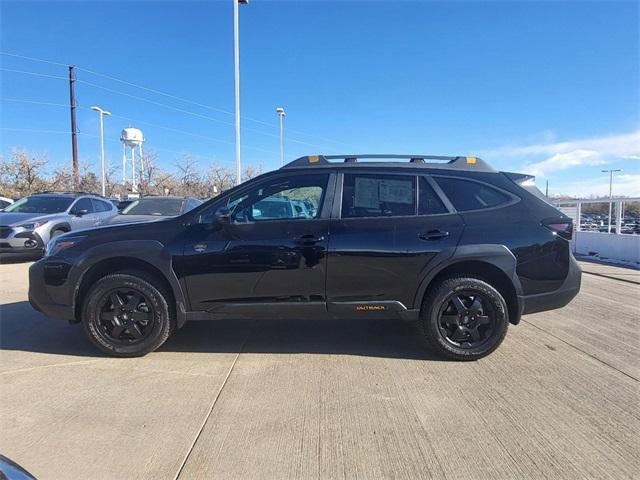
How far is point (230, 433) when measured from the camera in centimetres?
302

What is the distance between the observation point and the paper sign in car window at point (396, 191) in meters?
4.36

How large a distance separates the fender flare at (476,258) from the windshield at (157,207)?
680cm

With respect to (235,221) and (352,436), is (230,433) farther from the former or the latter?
(235,221)

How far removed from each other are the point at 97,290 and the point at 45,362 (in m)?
0.86

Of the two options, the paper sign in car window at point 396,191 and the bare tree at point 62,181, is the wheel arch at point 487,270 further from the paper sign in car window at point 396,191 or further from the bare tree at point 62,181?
the bare tree at point 62,181

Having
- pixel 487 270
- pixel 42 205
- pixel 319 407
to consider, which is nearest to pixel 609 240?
pixel 487 270

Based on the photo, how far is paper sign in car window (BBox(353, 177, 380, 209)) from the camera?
14.3 feet

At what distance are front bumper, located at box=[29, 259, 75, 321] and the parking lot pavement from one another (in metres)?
0.46

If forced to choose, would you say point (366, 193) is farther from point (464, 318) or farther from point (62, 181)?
point (62, 181)

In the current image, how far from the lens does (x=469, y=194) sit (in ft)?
14.3

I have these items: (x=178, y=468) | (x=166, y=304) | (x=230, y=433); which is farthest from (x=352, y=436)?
(x=166, y=304)

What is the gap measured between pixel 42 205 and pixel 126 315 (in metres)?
8.73

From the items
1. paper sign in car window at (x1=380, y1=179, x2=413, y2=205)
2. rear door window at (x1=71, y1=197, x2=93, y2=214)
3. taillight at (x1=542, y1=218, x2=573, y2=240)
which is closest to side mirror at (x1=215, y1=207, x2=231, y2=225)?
paper sign in car window at (x1=380, y1=179, x2=413, y2=205)

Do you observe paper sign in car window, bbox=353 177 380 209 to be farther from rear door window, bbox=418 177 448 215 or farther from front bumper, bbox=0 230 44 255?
front bumper, bbox=0 230 44 255
